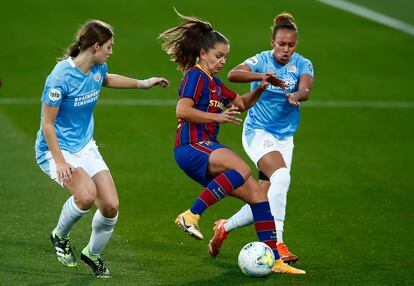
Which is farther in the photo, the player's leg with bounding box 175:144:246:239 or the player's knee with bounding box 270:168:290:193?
the player's knee with bounding box 270:168:290:193

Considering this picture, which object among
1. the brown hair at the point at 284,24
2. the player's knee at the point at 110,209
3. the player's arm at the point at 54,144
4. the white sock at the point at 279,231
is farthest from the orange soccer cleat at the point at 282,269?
the brown hair at the point at 284,24

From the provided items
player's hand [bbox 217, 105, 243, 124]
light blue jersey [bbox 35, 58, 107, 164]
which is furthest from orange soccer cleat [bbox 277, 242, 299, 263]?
light blue jersey [bbox 35, 58, 107, 164]

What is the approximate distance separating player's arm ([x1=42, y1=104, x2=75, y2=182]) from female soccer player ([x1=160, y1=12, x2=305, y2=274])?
1.12m

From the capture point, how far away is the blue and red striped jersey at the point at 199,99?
9.88 m

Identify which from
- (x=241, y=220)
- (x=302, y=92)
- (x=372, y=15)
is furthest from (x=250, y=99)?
(x=372, y=15)

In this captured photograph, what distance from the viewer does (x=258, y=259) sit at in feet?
→ 31.9

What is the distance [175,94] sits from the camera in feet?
69.2

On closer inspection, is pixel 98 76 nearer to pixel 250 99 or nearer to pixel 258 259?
pixel 250 99

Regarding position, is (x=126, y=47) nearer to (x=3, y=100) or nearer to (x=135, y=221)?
(x=3, y=100)

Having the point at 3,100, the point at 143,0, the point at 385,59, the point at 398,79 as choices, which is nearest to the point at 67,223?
the point at 3,100

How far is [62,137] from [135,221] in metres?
2.60

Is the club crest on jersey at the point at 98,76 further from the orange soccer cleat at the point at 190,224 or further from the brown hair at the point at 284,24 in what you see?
the brown hair at the point at 284,24

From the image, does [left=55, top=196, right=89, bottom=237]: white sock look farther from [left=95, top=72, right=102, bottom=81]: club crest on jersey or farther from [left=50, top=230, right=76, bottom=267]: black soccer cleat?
[left=95, top=72, right=102, bottom=81]: club crest on jersey

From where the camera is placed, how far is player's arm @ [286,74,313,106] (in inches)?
410
